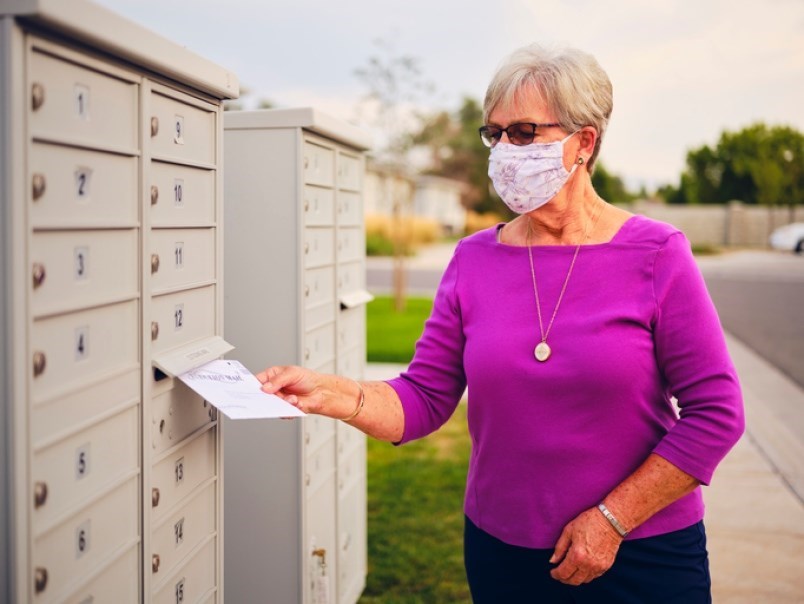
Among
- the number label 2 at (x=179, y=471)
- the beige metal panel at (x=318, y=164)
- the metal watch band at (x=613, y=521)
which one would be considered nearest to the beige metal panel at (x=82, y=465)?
the number label 2 at (x=179, y=471)

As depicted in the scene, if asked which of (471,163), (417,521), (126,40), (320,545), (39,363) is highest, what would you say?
(471,163)

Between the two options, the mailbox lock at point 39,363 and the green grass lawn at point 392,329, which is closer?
the mailbox lock at point 39,363

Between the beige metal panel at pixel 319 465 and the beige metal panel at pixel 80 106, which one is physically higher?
the beige metal panel at pixel 80 106

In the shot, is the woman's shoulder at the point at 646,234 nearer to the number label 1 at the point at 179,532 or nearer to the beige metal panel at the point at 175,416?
the beige metal panel at the point at 175,416

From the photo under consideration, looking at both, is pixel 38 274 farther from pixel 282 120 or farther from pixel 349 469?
pixel 349 469

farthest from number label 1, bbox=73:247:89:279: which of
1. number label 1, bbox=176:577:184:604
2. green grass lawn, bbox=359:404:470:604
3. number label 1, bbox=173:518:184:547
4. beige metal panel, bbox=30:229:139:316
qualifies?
green grass lawn, bbox=359:404:470:604

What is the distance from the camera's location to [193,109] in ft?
6.72

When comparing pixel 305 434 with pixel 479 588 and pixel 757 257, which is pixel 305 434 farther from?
pixel 757 257

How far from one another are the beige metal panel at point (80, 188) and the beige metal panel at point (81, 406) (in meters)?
0.30

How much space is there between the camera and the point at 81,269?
5.11 ft

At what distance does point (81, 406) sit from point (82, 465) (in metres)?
0.12

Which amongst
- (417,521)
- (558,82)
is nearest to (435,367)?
(558,82)

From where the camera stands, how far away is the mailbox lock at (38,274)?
1.41 metres

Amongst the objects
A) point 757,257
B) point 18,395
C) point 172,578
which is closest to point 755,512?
point 172,578
